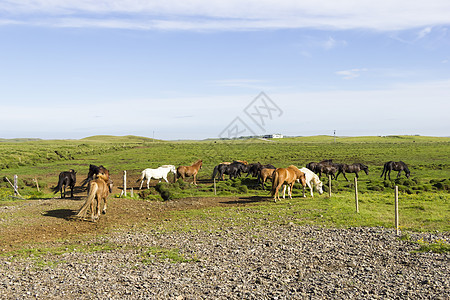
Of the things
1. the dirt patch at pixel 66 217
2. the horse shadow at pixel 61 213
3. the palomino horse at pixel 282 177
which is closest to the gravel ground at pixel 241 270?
the dirt patch at pixel 66 217

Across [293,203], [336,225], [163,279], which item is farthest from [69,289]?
[293,203]

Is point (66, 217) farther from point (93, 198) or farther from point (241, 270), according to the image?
point (241, 270)

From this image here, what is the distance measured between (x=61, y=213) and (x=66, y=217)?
0.82 meters

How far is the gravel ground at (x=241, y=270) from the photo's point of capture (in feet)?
24.1

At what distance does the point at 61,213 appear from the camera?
14938 millimetres

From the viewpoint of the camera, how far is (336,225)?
13320mm

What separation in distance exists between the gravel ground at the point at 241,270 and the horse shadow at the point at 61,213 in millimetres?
3587

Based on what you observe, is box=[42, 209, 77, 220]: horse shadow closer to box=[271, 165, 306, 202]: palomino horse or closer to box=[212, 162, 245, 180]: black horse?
box=[271, 165, 306, 202]: palomino horse

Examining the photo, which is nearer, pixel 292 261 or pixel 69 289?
pixel 69 289

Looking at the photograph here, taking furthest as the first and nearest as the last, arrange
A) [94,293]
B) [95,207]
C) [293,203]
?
[293,203] → [95,207] → [94,293]

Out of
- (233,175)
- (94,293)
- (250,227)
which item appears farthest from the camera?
(233,175)

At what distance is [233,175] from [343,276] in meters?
24.1

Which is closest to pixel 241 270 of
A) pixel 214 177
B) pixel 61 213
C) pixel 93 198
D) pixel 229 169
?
pixel 93 198

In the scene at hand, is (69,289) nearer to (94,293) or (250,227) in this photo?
(94,293)
